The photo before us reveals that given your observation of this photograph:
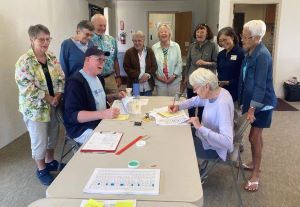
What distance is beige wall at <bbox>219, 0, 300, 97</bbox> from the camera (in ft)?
18.4

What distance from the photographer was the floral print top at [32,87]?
2398mm

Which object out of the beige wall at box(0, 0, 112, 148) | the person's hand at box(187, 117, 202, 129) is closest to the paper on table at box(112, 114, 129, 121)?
the person's hand at box(187, 117, 202, 129)

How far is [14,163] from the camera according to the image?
308cm

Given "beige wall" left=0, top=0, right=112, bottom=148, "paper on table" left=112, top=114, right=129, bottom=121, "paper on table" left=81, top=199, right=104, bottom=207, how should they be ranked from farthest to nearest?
1. "beige wall" left=0, top=0, right=112, bottom=148
2. "paper on table" left=112, top=114, right=129, bottom=121
3. "paper on table" left=81, top=199, right=104, bottom=207

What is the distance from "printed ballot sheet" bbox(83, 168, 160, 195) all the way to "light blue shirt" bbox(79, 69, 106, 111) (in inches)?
39.2

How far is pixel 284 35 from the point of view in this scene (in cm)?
575

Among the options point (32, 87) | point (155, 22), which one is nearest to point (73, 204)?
point (32, 87)

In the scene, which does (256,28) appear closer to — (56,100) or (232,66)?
(232,66)

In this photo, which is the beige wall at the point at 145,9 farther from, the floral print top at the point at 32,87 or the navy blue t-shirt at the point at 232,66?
the floral print top at the point at 32,87

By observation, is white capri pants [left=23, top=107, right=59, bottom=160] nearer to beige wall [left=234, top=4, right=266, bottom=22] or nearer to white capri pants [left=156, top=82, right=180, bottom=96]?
white capri pants [left=156, top=82, right=180, bottom=96]

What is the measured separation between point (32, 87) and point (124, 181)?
1.54m

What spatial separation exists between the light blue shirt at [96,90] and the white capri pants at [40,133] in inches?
19.4

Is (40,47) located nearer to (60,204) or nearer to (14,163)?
(14,163)

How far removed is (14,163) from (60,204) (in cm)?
227
